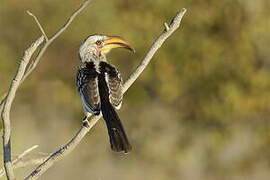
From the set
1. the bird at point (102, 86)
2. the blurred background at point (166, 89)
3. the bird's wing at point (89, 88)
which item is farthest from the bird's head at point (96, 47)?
the blurred background at point (166, 89)

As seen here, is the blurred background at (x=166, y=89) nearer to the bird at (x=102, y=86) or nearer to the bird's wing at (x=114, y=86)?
the bird at (x=102, y=86)

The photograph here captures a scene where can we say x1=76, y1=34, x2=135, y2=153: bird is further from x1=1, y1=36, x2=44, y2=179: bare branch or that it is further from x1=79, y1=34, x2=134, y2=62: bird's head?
x1=1, y1=36, x2=44, y2=179: bare branch

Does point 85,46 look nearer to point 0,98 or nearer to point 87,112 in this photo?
point 87,112

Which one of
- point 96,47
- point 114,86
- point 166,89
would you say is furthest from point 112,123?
point 166,89

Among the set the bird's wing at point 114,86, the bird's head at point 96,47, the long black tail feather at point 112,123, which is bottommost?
the long black tail feather at point 112,123

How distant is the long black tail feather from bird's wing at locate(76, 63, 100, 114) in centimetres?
2

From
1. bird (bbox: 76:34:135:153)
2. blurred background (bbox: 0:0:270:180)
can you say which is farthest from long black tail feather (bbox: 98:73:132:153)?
blurred background (bbox: 0:0:270:180)

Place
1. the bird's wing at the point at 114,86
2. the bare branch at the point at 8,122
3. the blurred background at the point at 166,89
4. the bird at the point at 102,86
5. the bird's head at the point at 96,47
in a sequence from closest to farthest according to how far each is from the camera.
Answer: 1. the bare branch at the point at 8,122
2. the bird at the point at 102,86
3. the bird's wing at the point at 114,86
4. the bird's head at the point at 96,47
5. the blurred background at the point at 166,89

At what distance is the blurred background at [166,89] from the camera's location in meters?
9.39

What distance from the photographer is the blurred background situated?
9.39 metres

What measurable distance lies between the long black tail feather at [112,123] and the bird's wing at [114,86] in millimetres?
18

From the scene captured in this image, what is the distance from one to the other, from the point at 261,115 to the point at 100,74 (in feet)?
20.0

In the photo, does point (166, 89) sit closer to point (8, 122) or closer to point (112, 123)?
point (112, 123)

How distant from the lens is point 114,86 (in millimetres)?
3865
